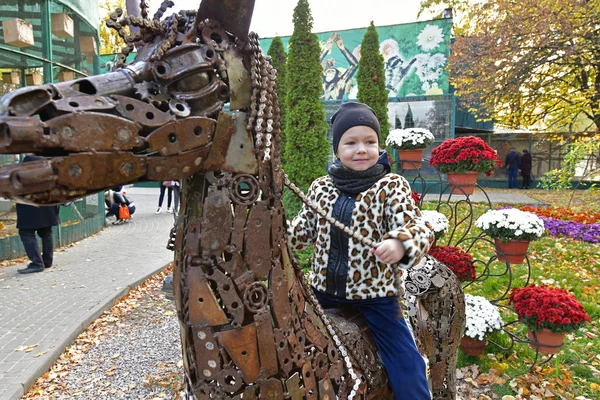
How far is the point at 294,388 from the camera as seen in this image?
1.41m

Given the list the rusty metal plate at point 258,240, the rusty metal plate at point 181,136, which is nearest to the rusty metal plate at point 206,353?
the rusty metal plate at point 258,240

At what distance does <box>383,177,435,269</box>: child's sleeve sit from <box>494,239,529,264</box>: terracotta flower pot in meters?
3.38

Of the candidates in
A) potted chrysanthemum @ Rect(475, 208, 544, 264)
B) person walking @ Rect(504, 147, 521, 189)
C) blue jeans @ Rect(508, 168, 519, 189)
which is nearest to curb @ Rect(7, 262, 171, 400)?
potted chrysanthemum @ Rect(475, 208, 544, 264)

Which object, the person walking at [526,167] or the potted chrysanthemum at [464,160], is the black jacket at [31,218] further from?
the person walking at [526,167]

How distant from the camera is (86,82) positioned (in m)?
1.06

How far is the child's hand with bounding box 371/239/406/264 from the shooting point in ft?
5.02

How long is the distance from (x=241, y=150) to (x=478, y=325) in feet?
12.5

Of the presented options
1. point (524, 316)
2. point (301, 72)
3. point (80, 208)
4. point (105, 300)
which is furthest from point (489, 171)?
point (80, 208)

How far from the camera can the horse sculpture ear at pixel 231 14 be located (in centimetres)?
122

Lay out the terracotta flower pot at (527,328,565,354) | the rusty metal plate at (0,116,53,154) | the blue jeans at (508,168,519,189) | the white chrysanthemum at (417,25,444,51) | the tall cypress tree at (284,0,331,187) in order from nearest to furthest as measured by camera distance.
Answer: the rusty metal plate at (0,116,53,154) < the terracotta flower pot at (527,328,565,354) < the tall cypress tree at (284,0,331,187) < the white chrysanthemum at (417,25,444,51) < the blue jeans at (508,168,519,189)

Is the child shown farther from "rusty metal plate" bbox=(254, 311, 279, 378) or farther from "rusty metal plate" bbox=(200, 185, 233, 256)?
"rusty metal plate" bbox=(200, 185, 233, 256)

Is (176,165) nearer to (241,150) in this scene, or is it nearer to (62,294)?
(241,150)

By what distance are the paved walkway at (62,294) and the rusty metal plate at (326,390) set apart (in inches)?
132

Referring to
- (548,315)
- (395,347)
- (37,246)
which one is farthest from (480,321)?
(37,246)
